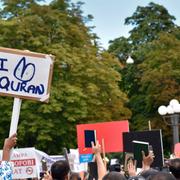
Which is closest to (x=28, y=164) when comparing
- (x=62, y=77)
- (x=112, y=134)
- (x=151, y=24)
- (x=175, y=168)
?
(x=112, y=134)

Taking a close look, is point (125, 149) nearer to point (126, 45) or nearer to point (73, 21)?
point (73, 21)

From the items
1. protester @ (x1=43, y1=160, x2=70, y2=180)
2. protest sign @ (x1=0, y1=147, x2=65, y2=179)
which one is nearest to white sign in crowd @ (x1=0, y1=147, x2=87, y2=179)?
protest sign @ (x1=0, y1=147, x2=65, y2=179)

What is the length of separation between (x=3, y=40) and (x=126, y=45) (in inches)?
645

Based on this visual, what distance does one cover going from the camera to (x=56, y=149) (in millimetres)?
30703

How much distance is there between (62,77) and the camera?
31.0m

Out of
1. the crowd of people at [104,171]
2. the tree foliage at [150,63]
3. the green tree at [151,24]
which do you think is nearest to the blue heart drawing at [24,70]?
the crowd of people at [104,171]

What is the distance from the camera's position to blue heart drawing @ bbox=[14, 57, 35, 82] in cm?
678

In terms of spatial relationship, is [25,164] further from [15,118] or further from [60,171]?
[60,171]

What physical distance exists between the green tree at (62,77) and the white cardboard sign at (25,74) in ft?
72.9

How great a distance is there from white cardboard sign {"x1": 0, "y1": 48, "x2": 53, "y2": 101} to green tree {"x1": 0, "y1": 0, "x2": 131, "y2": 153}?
22224mm

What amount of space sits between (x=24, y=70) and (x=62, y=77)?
2420 centimetres

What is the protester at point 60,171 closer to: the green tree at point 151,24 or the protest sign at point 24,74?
the protest sign at point 24,74

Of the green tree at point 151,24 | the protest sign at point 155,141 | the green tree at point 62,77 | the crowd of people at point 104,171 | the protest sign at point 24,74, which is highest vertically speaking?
the green tree at point 151,24

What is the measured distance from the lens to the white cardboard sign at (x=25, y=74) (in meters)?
6.78
